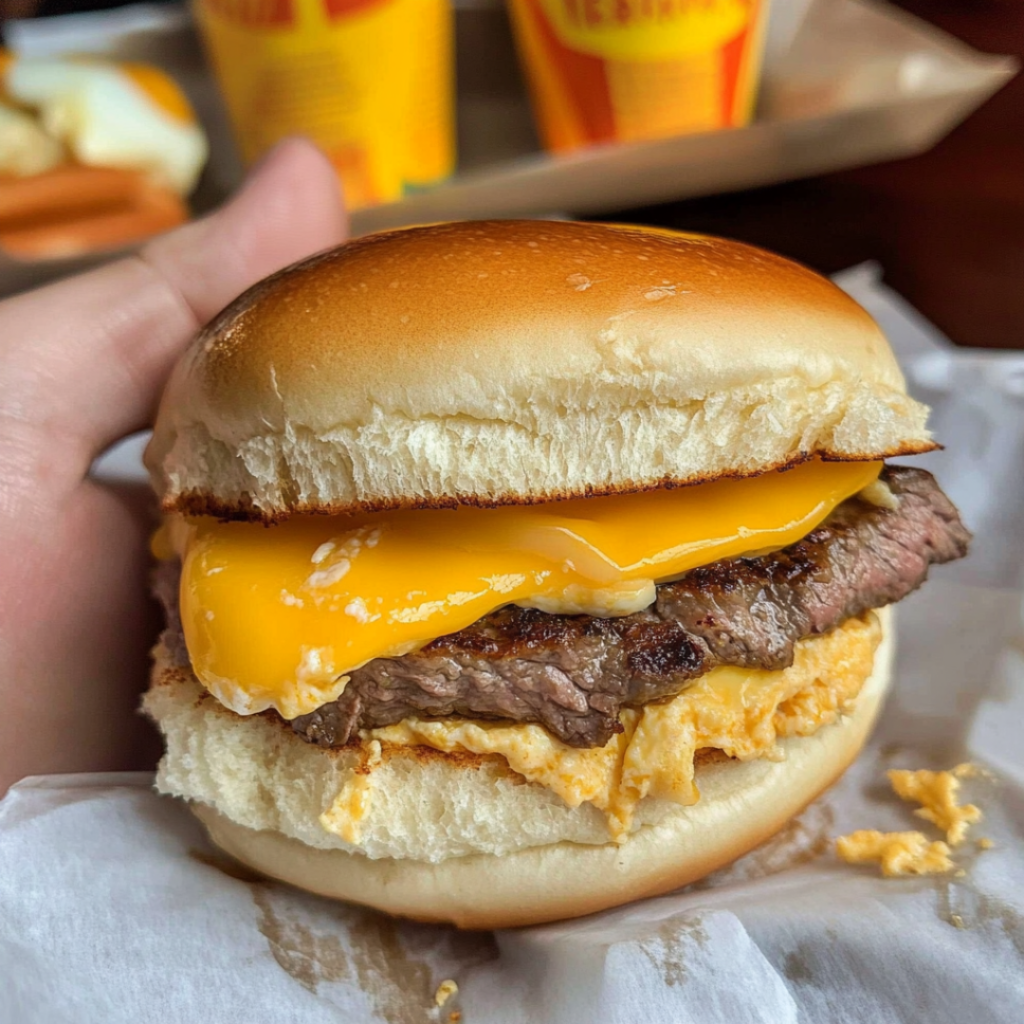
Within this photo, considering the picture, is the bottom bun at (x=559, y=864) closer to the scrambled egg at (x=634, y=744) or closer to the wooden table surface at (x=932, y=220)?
the scrambled egg at (x=634, y=744)

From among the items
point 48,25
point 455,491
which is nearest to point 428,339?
point 455,491

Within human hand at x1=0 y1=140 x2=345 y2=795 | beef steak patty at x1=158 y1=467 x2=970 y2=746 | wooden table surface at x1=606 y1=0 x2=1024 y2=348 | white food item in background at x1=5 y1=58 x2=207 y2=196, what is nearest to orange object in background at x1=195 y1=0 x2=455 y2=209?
white food item in background at x1=5 y1=58 x2=207 y2=196

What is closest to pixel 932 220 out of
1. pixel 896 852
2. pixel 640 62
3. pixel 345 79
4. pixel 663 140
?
pixel 663 140

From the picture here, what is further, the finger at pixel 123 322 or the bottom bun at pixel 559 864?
the finger at pixel 123 322

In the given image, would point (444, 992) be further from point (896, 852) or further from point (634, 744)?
point (896, 852)

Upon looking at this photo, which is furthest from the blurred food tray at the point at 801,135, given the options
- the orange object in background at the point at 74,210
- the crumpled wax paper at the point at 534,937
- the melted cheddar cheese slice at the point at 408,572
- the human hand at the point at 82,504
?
the crumpled wax paper at the point at 534,937

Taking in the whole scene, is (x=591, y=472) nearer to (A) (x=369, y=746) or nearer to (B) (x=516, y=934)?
(A) (x=369, y=746)
